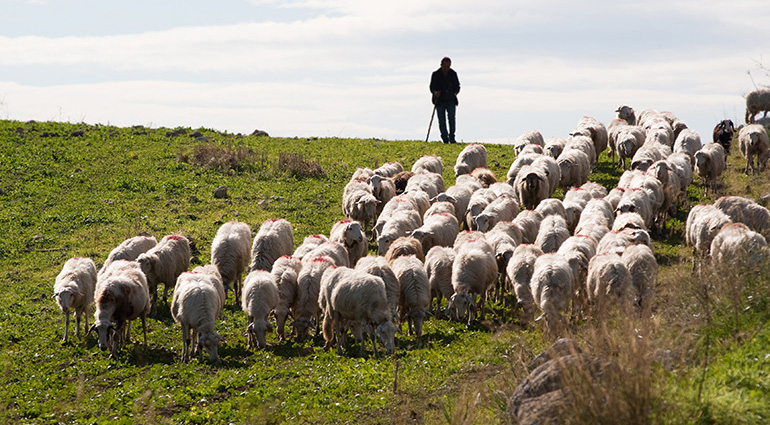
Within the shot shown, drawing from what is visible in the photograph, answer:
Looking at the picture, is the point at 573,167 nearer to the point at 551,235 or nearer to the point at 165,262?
the point at 551,235

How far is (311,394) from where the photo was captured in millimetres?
10367

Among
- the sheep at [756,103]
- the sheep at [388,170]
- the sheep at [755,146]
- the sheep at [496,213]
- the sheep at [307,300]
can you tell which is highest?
the sheep at [756,103]

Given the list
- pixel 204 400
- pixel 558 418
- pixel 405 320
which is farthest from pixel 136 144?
pixel 558 418

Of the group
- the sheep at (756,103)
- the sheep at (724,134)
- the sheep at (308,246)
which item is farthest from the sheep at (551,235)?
the sheep at (756,103)

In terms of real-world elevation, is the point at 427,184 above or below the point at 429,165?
below

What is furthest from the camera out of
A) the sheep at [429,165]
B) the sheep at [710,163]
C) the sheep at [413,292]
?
Answer: the sheep at [429,165]

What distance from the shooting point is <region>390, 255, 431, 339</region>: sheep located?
1298 centimetres

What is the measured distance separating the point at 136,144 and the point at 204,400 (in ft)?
69.4

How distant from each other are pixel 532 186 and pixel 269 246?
7.11m

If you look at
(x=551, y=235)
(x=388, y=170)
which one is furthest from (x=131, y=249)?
(x=388, y=170)

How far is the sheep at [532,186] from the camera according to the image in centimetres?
1933

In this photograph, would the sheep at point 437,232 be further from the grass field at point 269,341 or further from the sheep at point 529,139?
the sheep at point 529,139

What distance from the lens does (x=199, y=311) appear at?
40.9 ft

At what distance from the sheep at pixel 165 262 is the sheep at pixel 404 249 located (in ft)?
14.4
